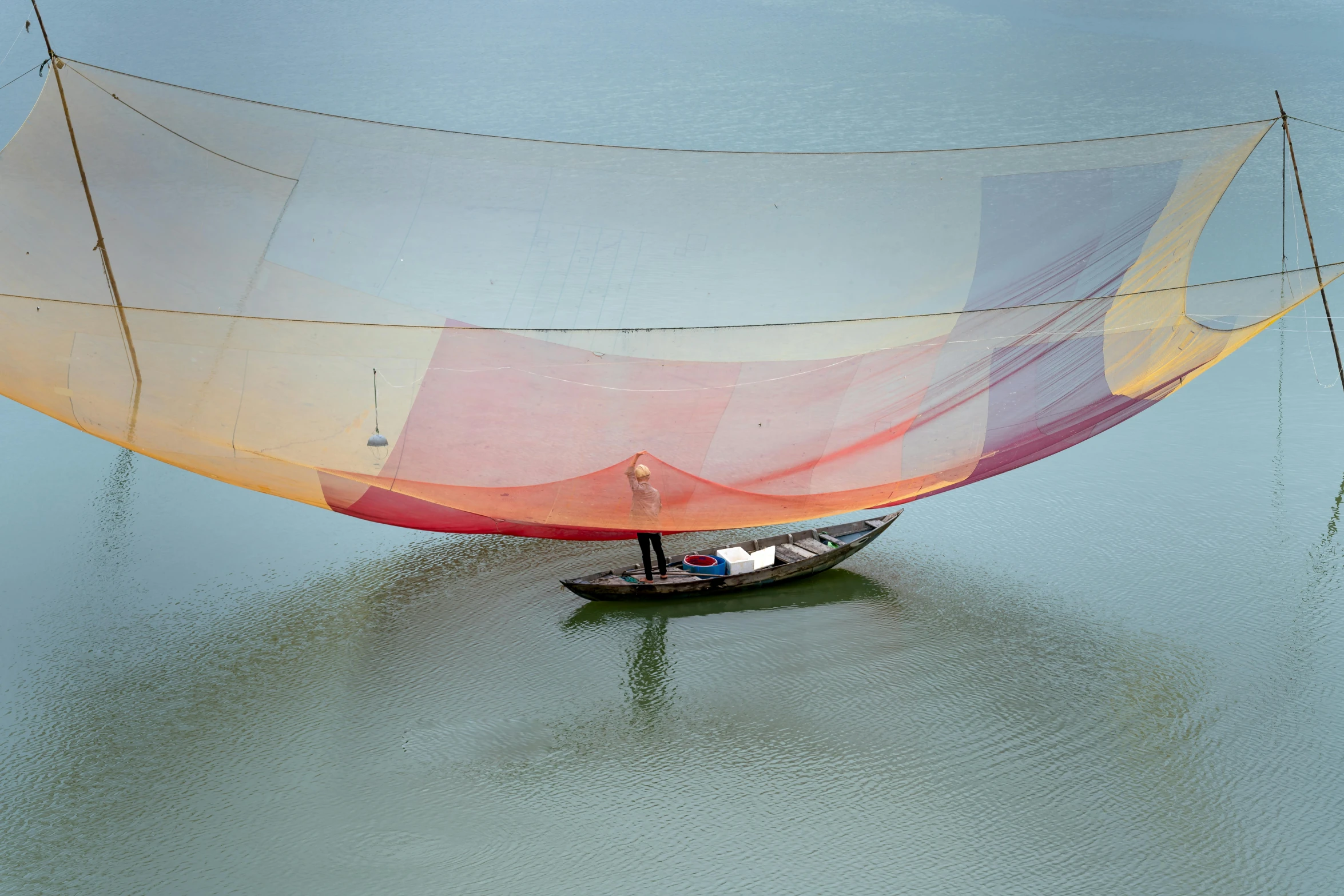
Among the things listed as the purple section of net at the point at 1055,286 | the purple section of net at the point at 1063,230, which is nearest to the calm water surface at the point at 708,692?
the purple section of net at the point at 1055,286

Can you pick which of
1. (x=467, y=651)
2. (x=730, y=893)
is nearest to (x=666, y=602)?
(x=467, y=651)

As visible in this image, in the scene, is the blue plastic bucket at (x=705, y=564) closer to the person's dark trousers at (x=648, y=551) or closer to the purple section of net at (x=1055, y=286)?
the person's dark trousers at (x=648, y=551)

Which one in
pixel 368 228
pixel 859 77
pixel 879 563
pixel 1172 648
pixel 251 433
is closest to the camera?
pixel 251 433

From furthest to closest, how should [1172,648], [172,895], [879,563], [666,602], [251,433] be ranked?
[879,563]
[666,602]
[1172,648]
[251,433]
[172,895]

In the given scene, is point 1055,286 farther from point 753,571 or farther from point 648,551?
point 648,551

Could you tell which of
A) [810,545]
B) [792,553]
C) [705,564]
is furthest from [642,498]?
[810,545]

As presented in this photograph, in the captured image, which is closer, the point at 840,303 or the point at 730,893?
the point at 730,893

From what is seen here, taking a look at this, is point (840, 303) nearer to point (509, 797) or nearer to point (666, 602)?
point (666, 602)
